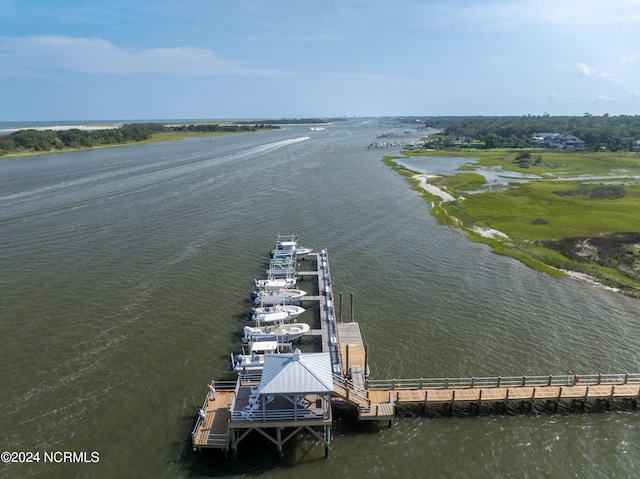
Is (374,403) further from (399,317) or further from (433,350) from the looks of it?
(399,317)

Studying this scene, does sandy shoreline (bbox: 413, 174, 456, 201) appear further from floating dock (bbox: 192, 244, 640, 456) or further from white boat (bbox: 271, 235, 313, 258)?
floating dock (bbox: 192, 244, 640, 456)

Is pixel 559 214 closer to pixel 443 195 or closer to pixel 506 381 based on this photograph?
pixel 443 195

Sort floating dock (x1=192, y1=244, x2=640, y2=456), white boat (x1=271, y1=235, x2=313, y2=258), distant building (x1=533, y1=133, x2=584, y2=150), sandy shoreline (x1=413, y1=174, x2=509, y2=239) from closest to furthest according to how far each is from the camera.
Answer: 1. floating dock (x1=192, y1=244, x2=640, y2=456)
2. white boat (x1=271, y1=235, x2=313, y2=258)
3. sandy shoreline (x1=413, y1=174, x2=509, y2=239)
4. distant building (x1=533, y1=133, x2=584, y2=150)

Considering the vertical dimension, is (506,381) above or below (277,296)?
below

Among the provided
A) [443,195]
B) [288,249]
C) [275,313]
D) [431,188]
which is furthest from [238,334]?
[431,188]

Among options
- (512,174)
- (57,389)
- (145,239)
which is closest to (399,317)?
(57,389)

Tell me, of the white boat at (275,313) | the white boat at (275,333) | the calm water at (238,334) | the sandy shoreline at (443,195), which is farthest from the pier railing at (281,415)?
the sandy shoreline at (443,195)

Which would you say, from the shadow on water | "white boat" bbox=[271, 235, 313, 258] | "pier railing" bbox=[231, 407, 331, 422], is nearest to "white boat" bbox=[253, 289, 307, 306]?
"white boat" bbox=[271, 235, 313, 258]
